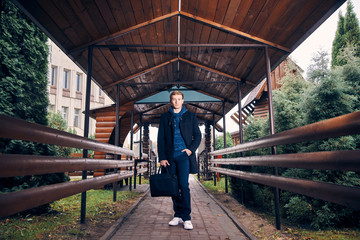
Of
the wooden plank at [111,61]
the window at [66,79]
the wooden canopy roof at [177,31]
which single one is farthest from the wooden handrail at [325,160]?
the window at [66,79]

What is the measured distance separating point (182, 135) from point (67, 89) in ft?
88.3

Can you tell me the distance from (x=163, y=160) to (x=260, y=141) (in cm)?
162

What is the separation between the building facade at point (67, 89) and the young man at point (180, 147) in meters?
24.7

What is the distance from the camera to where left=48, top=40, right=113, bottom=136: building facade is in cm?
2677

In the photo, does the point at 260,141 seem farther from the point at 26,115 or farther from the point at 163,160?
the point at 26,115

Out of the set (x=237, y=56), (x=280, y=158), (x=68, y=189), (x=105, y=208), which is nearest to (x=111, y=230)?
(x=68, y=189)

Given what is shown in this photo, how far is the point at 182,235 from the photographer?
3.77m

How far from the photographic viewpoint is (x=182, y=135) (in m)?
4.23

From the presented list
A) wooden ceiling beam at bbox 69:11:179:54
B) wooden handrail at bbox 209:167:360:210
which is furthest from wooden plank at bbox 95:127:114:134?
wooden handrail at bbox 209:167:360:210

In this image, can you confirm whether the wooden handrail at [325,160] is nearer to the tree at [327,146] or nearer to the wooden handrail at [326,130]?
the wooden handrail at [326,130]

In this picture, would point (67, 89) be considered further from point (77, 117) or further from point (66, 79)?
point (77, 117)

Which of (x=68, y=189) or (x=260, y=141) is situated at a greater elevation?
(x=260, y=141)

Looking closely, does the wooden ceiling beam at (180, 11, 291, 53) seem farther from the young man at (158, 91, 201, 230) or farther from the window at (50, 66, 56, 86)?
the window at (50, 66, 56, 86)

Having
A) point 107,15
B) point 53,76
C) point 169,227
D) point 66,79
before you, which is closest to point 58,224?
point 169,227
